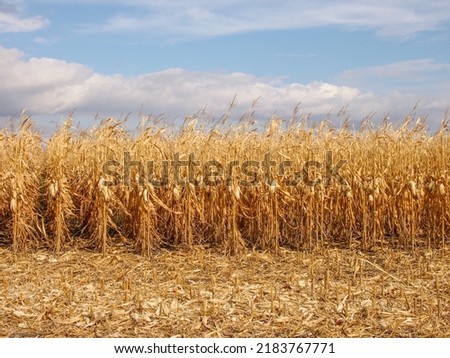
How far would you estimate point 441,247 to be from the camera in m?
9.04

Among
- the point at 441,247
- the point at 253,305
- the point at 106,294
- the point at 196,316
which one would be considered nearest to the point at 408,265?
the point at 441,247

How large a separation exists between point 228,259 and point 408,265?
2514 millimetres

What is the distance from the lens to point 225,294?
6.41 m

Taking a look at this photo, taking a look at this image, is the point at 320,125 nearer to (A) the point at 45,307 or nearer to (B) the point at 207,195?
(B) the point at 207,195

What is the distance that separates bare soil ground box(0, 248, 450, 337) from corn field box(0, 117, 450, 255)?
1.35ft

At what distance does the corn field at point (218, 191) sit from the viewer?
8672 millimetres

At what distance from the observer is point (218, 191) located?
873cm

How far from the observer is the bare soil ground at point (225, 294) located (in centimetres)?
550

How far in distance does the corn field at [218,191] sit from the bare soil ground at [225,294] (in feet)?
1.35

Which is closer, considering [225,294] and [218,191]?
[225,294]

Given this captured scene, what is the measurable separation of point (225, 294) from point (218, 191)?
257 cm

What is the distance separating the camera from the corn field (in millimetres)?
8672

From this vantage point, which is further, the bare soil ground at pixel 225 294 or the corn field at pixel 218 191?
the corn field at pixel 218 191

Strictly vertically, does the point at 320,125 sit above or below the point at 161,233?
above
